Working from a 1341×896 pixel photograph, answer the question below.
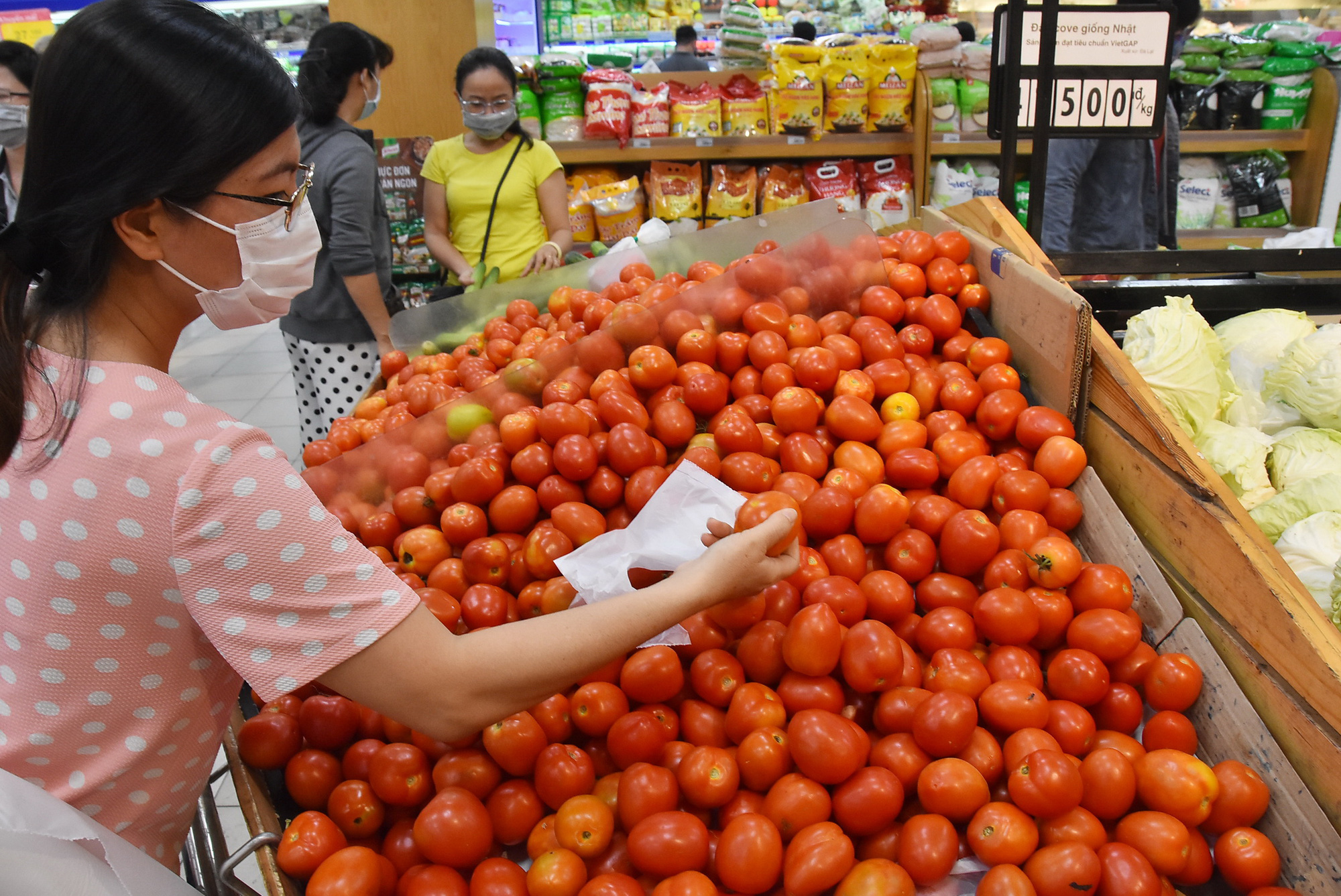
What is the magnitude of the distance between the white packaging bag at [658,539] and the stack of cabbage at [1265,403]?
1.16 m

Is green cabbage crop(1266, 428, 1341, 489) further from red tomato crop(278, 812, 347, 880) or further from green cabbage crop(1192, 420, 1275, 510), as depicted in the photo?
red tomato crop(278, 812, 347, 880)

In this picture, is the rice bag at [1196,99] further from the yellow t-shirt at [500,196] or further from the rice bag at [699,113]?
the yellow t-shirt at [500,196]

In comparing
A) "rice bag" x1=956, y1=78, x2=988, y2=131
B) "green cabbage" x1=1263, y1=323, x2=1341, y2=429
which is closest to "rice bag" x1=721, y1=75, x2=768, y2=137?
"rice bag" x1=956, y1=78, x2=988, y2=131

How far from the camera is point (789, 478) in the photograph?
1614mm

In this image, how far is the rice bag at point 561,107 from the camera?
4.86 m

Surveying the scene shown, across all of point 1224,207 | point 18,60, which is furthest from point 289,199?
point 1224,207

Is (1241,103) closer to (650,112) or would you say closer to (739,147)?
(739,147)

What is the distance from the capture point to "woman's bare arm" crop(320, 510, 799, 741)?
97 cm

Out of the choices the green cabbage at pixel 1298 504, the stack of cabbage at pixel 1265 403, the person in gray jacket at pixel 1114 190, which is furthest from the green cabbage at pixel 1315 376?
the person in gray jacket at pixel 1114 190

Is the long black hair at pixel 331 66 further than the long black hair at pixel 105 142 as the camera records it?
Yes

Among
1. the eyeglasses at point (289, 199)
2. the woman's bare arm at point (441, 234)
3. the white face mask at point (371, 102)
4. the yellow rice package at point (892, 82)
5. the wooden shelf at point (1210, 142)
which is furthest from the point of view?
the wooden shelf at point (1210, 142)

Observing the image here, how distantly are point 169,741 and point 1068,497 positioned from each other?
1569 millimetres

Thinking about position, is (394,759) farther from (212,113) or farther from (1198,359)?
(1198,359)

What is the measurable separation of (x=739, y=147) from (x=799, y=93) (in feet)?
1.49
